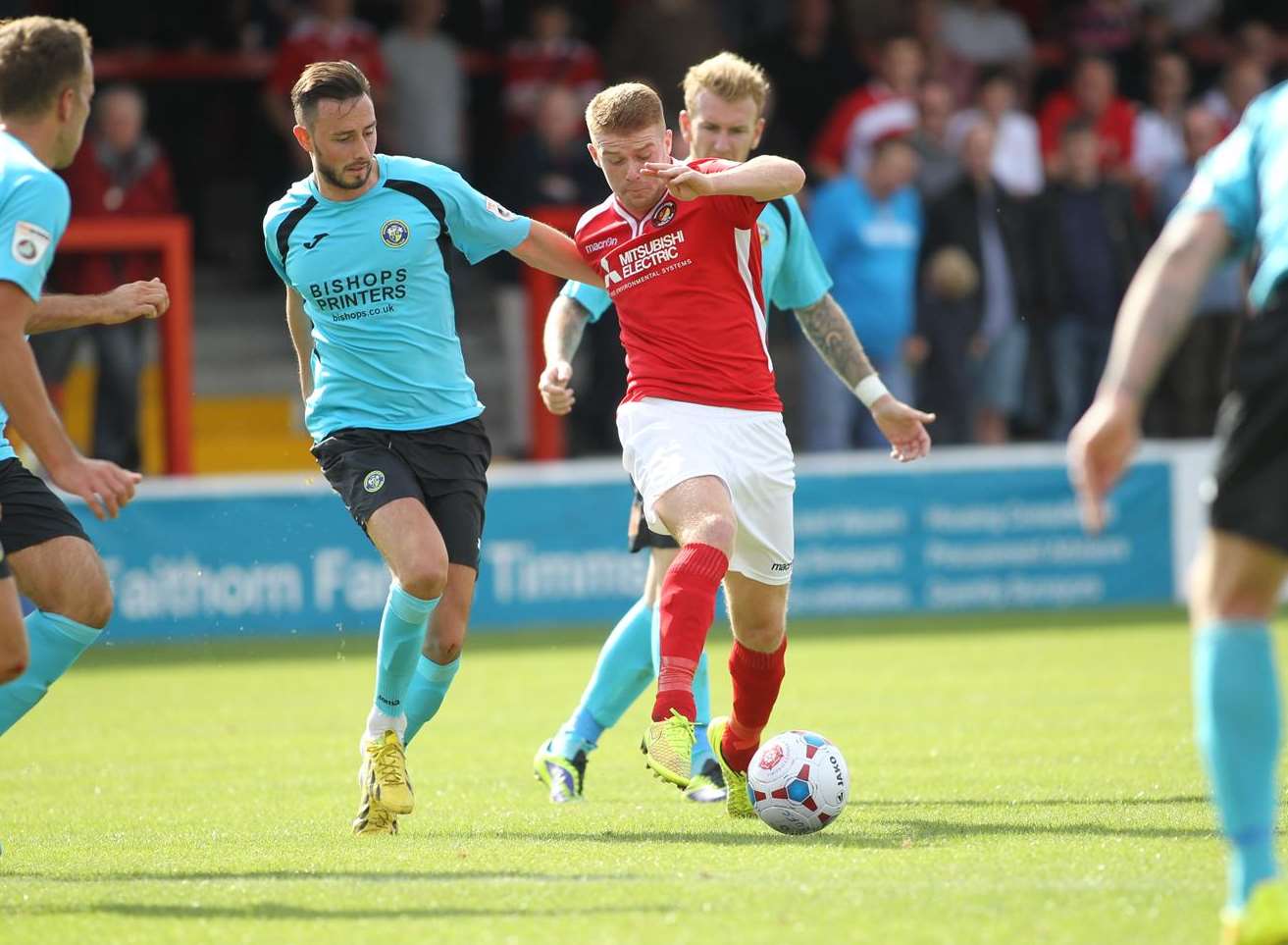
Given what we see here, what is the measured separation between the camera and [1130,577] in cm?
1479

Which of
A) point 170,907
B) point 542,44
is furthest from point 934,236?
point 170,907

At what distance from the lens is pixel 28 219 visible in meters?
5.00

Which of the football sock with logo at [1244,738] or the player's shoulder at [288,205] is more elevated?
the player's shoulder at [288,205]

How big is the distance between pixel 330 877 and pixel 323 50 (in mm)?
10965

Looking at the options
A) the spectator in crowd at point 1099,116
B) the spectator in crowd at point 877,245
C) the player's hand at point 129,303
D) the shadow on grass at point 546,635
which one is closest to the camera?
the player's hand at point 129,303

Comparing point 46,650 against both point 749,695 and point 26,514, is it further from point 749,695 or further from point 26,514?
point 749,695

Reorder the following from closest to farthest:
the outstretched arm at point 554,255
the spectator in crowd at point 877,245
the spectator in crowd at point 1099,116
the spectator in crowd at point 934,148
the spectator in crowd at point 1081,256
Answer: the outstretched arm at point 554,255 → the spectator in crowd at point 877,245 → the spectator in crowd at point 934,148 → the spectator in crowd at point 1081,256 → the spectator in crowd at point 1099,116

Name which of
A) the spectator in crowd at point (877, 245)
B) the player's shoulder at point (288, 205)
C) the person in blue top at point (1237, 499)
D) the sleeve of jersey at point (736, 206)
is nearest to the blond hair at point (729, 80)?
the sleeve of jersey at point (736, 206)

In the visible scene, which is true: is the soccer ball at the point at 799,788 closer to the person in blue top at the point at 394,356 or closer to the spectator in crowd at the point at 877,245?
the person in blue top at the point at 394,356

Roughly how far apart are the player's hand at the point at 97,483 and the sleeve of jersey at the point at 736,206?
7.53ft

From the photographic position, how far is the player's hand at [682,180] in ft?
19.9

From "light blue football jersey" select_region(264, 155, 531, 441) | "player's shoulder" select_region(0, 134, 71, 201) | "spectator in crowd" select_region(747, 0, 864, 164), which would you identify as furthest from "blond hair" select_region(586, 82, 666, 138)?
"spectator in crowd" select_region(747, 0, 864, 164)

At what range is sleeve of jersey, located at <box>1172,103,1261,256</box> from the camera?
13.8 feet

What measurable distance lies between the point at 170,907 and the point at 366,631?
932 centimetres
